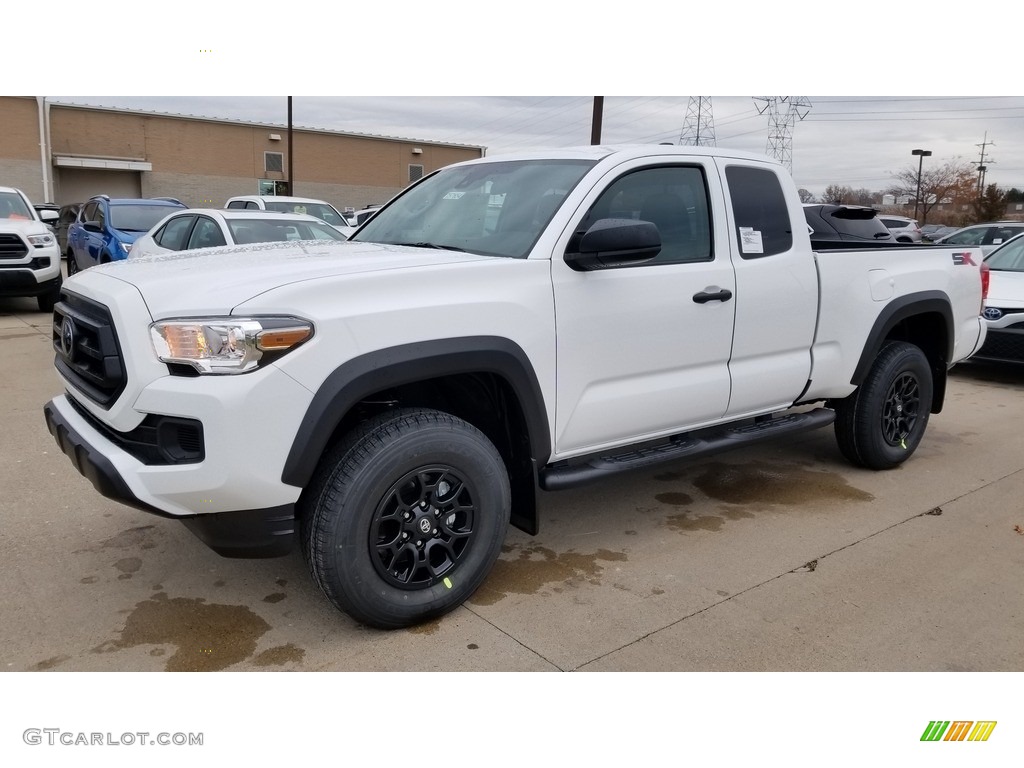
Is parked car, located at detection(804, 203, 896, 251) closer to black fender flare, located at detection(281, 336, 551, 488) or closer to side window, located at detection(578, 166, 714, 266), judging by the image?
side window, located at detection(578, 166, 714, 266)

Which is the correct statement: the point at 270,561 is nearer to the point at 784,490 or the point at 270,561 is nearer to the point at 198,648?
the point at 198,648

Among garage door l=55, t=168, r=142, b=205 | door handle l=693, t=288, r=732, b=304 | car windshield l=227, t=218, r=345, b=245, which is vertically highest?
garage door l=55, t=168, r=142, b=205

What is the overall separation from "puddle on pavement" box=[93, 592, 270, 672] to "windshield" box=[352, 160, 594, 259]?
1849 millimetres

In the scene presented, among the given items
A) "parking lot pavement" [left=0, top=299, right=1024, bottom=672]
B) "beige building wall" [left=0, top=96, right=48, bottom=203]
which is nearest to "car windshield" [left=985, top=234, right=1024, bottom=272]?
"parking lot pavement" [left=0, top=299, right=1024, bottom=672]

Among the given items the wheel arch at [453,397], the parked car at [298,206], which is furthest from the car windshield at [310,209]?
the wheel arch at [453,397]

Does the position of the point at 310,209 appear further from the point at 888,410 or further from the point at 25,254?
the point at 888,410

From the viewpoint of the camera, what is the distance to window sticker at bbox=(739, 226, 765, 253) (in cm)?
425

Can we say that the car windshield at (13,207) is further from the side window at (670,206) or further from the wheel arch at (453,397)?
the side window at (670,206)

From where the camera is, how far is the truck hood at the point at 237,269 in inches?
113

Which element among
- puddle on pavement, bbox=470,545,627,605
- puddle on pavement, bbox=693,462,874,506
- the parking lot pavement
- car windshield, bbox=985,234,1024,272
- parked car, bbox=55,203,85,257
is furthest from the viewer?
parked car, bbox=55,203,85,257

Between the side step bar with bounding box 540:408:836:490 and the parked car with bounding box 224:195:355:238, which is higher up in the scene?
the parked car with bounding box 224:195:355:238

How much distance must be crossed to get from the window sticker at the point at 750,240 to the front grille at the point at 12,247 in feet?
33.4
